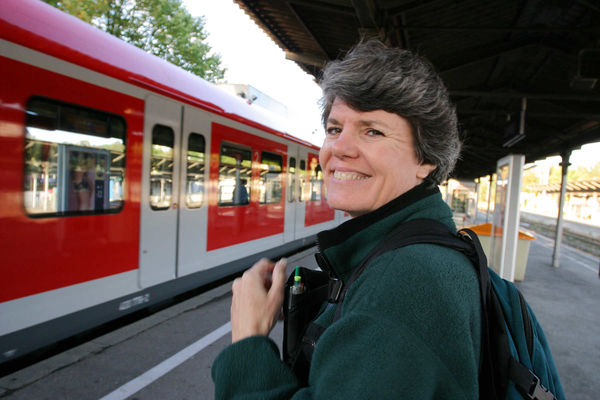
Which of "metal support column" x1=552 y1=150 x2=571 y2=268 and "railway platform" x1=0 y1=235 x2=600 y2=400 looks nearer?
"railway platform" x1=0 y1=235 x2=600 y2=400

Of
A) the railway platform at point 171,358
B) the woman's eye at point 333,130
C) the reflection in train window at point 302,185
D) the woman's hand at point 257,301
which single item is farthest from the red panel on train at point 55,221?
the reflection in train window at point 302,185

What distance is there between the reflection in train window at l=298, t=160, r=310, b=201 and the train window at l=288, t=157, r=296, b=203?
303 millimetres

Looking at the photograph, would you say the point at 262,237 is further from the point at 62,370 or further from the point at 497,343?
the point at 497,343

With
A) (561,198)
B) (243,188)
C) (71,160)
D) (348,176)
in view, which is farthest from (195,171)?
(561,198)

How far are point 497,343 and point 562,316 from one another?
5763 millimetres

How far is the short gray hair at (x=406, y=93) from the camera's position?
3.81ft

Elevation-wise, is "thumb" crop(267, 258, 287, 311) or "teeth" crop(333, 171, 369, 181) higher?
"teeth" crop(333, 171, 369, 181)

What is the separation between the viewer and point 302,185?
9172mm

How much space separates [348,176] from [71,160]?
9.84ft

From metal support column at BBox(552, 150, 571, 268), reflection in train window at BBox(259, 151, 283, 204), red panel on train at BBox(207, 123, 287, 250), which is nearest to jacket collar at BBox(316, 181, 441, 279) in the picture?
red panel on train at BBox(207, 123, 287, 250)

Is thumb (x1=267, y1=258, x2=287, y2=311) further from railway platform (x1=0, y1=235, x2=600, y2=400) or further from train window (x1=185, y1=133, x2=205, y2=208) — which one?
train window (x1=185, y1=133, x2=205, y2=208)

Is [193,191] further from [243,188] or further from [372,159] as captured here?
[372,159]

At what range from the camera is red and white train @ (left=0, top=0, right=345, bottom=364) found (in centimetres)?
283

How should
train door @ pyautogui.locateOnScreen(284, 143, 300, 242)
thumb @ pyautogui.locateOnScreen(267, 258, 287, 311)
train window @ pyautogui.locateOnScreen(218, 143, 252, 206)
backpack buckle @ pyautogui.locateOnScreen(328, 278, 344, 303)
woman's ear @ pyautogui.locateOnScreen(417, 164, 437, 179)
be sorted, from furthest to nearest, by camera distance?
train door @ pyautogui.locateOnScreen(284, 143, 300, 242) < train window @ pyautogui.locateOnScreen(218, 143, 252, 206) < woman's ear @ pyautogui.locateOnScreen(417, 164, 437, 179) < thumb @ pyautogui.locateOnScreen(267, 258, 287, 311) < backpack buckle @ pyautogui.locateOnScreen(328, 278, 344, 303)
